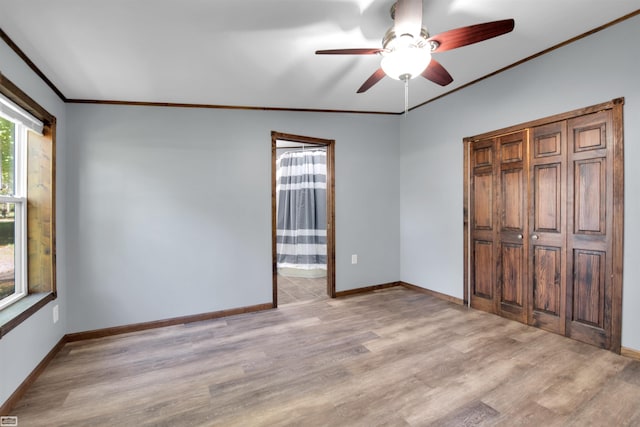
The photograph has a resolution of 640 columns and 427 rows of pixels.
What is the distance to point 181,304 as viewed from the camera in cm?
297

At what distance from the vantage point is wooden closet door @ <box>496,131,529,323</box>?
2693mm

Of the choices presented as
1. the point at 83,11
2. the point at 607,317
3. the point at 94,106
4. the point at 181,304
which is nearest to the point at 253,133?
the point at 94,106

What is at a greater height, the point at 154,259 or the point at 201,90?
the point at 201,90

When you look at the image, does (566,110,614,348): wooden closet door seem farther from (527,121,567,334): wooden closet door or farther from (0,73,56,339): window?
(0,73,56,339): window

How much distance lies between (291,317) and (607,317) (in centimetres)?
258

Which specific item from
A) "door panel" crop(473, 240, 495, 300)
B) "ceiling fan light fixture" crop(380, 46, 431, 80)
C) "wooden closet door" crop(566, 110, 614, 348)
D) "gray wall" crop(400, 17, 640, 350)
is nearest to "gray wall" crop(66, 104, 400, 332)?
"gray wall" crop(400, 17, 640, 350)

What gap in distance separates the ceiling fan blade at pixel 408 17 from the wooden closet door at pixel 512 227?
179 centimetres

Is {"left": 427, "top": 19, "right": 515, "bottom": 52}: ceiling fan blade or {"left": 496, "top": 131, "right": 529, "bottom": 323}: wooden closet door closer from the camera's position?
{"left": 427, "top": 19, "right": 515, "bottom": 52}: ceiling fan blade

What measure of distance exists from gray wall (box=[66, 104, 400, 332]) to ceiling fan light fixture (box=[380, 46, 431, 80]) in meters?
1.95

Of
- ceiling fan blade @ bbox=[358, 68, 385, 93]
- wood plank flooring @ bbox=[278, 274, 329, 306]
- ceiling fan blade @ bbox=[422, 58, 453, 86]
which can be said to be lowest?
wood plank flooring @ bbox=[278, 274, 329, 306]

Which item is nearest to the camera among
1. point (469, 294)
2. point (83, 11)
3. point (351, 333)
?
point (83, 11)

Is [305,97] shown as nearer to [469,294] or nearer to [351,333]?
[351,333]

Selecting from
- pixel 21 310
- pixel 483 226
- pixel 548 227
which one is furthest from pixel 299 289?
pixel 548 227

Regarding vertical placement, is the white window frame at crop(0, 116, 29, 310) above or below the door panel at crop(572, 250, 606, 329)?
above
